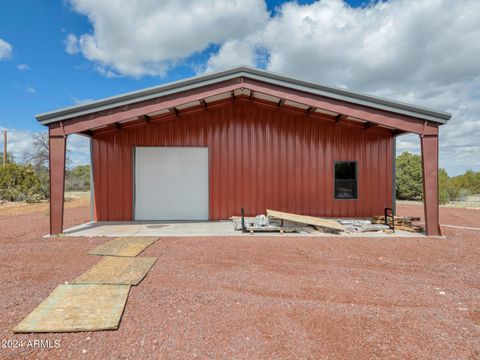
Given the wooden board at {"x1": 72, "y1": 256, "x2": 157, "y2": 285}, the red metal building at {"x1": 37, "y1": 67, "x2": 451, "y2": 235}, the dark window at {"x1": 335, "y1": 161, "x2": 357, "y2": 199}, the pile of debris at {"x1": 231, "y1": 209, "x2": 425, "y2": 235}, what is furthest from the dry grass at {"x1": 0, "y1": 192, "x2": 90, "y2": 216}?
the dark window at {"x1": 335, "y1": 161, "x2": 357, "y2": 199}

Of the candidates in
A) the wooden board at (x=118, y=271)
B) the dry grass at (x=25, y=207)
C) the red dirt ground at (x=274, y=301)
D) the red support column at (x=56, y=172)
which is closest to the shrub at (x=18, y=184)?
the dry grass at (x=25, y=207)

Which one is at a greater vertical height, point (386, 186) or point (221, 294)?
point (386, 186)

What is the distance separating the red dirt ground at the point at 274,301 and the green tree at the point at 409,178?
16446mm

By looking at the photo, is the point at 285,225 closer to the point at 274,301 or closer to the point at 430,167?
the point at 430,167

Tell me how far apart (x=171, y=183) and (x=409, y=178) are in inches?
765

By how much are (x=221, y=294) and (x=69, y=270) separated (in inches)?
110

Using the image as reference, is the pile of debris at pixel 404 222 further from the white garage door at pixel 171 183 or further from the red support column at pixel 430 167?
the white garage door at pixel 171 183

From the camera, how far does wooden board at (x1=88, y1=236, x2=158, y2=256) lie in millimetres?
5297

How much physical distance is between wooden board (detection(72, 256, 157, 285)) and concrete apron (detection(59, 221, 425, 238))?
2.14 meters

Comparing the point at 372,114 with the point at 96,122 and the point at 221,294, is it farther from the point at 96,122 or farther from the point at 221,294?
the point at 96,122

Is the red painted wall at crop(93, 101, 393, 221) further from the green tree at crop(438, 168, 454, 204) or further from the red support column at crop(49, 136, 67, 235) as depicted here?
the green tree at crop(438, 168, 454, 204)

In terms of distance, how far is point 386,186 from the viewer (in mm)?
9414

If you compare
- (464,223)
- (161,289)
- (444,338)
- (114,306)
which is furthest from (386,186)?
(114,306)

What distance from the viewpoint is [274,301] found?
3279 millimetres
